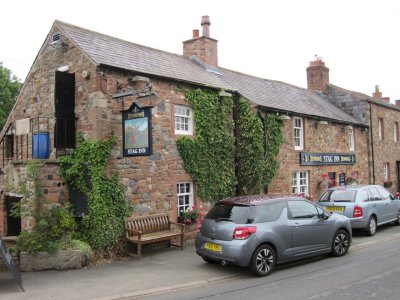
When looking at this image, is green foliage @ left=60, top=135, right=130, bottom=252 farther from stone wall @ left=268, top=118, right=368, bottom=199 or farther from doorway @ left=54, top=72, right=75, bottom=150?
stone wall @ left=268, top=118, right=368, bottom=199

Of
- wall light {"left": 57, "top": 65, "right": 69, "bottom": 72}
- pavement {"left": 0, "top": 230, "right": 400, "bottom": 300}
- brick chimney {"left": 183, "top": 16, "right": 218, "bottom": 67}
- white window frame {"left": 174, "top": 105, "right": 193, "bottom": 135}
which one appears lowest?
pavement {"left": 0, "top": 230, "right": 400, "bottom": 300}

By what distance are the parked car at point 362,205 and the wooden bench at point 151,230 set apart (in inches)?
205

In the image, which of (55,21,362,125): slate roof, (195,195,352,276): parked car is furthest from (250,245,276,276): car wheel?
(55,21,362,125): slate roof

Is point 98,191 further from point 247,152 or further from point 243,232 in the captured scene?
point 247,152

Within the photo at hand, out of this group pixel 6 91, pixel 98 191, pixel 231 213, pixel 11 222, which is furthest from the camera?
pixel 6 91

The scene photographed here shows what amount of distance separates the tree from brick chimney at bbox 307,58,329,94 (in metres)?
23.9

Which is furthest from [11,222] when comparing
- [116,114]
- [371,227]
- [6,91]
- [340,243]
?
[6,91]

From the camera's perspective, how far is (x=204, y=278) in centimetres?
820

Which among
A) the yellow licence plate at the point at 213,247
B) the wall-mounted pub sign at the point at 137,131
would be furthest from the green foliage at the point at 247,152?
the yellow licence plate at the point at 213,247

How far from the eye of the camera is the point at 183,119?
12.8 metres

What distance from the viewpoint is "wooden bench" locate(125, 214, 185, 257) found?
10297 millimetres

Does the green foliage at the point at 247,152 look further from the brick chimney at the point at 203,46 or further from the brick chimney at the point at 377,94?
the brick chimney at the point at 377,94

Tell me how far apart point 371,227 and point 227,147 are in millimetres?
5401

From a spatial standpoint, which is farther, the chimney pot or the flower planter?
the chimney pot
